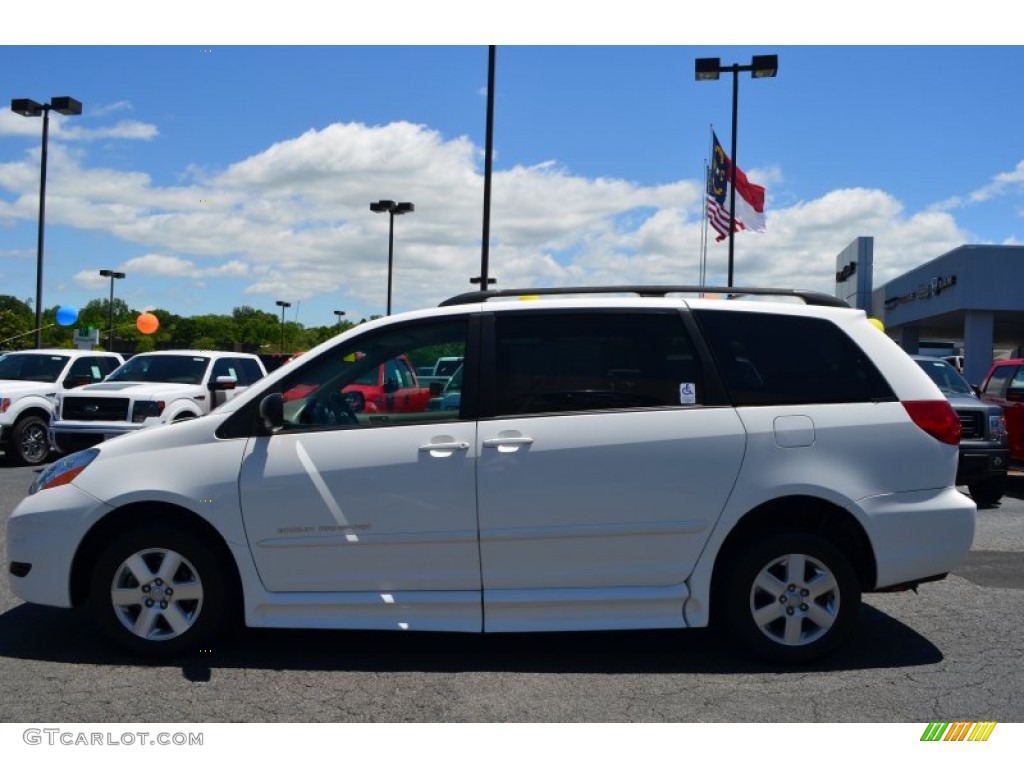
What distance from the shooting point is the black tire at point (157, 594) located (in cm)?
507

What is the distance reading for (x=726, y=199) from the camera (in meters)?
23.7

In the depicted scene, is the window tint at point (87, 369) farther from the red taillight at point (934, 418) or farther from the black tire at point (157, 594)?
the red taillight at point (934, 418)

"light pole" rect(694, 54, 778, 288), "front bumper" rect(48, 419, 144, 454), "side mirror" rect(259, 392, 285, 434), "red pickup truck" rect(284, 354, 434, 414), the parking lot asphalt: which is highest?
"light pole" rect(694, 54, 778, 288)

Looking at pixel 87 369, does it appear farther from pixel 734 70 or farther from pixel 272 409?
pixel 734 70

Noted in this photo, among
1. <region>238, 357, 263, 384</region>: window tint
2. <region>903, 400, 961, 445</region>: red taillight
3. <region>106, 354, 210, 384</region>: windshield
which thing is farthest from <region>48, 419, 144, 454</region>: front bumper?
<region>903, 400, 961, 445</region>: red taillight

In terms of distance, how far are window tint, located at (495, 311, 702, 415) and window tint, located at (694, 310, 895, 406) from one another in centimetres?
20

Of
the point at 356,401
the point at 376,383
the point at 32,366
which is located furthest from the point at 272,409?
the point at 32,366

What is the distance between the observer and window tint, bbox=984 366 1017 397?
522 inches

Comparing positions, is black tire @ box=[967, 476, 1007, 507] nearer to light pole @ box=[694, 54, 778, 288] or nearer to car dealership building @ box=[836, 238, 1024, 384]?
light pole @ box=[694, 54, 778, 288]

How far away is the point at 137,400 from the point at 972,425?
10.5 metres

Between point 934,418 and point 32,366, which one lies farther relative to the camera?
point 32,366

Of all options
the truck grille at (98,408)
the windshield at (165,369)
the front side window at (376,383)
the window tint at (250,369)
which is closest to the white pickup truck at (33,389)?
the windshield at (165,369)
